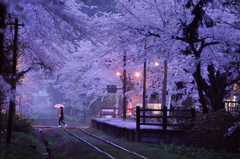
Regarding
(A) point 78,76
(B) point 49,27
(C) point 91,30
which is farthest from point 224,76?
(A) point 78,76

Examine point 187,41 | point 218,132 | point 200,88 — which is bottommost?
point 218,132

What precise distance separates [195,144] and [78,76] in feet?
112

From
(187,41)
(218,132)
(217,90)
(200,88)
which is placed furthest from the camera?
(217,90)

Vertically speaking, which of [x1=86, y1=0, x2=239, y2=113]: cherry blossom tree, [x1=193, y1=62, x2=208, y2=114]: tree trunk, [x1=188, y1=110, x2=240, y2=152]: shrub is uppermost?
[x1=86, y1=0, x2=239, y2=113]: cherry blossom tree

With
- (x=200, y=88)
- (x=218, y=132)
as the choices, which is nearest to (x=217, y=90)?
(x=200, y=88)

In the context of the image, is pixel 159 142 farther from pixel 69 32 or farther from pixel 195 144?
pixel 69 32

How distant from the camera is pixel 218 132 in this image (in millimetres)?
15336

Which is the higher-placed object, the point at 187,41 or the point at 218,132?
the point at 187,41

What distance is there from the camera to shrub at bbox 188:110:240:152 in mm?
15141

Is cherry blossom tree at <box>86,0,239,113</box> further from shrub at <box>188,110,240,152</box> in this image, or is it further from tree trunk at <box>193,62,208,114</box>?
shrub at <box>188,110,240,152</box>

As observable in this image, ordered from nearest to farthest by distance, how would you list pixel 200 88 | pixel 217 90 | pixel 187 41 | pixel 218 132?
pixel 218 132
pixel 187 41
pixel 200 88
pixel 217 90

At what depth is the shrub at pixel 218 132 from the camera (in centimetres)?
1514

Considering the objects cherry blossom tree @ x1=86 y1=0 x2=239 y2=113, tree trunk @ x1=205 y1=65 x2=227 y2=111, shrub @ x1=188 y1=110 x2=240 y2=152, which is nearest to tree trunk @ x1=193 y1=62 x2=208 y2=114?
cherry blossom tree @ x1=86 y1=0 x2=239 y2=113

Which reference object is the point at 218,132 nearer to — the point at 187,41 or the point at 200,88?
the point at 200,88
